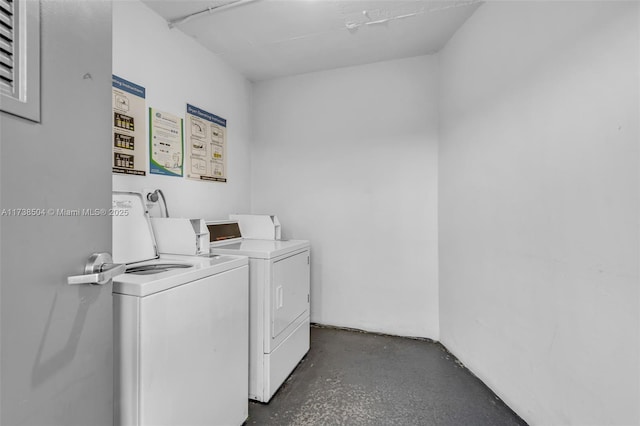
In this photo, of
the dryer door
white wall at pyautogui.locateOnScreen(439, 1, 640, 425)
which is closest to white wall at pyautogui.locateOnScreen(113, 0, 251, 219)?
the dryer door

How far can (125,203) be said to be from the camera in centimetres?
165

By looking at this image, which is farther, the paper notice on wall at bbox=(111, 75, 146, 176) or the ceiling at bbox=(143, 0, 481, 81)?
the ceiling at bbox=(143, 0, 481, 81)

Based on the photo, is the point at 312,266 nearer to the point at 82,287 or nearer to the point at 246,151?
the point at 246,151

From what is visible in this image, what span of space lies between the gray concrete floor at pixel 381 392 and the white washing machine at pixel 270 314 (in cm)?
13

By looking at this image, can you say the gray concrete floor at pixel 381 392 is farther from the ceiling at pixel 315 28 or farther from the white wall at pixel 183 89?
the ceiling at pixel 315 28

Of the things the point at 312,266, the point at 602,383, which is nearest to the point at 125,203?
the point at 312,266

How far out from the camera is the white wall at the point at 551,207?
3.50 ft

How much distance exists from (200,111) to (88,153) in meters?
1.79

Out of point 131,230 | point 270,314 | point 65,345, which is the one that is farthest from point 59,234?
point 270,314

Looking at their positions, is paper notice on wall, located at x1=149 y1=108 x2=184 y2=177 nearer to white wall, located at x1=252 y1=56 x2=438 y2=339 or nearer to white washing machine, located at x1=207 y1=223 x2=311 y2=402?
white washing machine, located at x1=207 y1=223 x2=311 y2=402

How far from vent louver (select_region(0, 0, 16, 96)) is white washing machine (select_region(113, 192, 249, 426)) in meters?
0.70

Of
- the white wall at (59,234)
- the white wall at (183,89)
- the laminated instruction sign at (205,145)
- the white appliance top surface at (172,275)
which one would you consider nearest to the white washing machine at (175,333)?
the white appliance top surface at (172,275)

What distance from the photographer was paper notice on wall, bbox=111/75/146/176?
167cm

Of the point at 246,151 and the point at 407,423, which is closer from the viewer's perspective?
the point at 407,423
